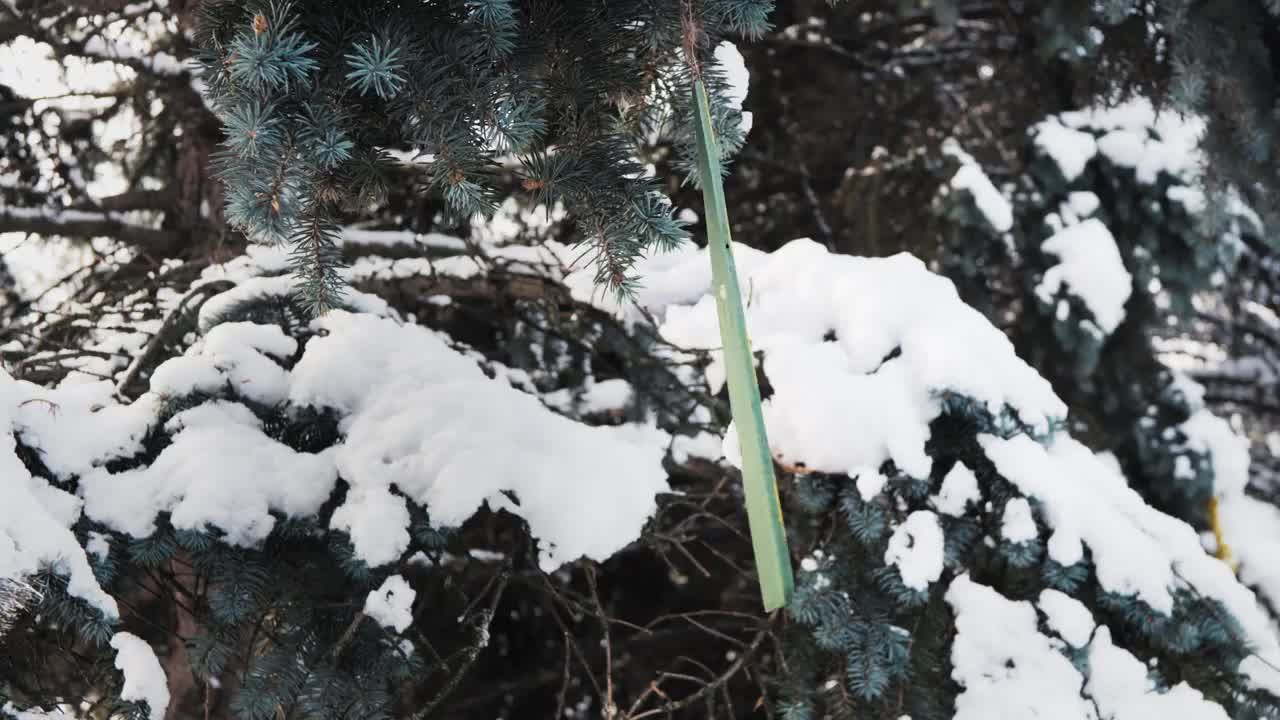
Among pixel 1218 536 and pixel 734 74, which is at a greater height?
pixel 734 74

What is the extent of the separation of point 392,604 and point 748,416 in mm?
861

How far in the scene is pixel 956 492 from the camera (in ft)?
6.25

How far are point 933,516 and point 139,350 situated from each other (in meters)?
1.83

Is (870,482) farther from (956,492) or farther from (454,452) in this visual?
(454,452)

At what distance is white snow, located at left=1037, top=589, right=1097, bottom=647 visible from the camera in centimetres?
182

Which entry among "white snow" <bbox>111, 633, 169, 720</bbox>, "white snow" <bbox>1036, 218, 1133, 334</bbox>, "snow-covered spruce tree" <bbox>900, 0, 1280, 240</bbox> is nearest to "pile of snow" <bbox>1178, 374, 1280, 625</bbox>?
"white snow" <bbox>1036, 218, 1133, 334</bbox>

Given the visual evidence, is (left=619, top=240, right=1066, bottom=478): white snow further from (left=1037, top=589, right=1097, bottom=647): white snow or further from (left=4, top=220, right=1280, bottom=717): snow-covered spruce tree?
(left=1037, top=589, right=1097, bottom=647): white snow

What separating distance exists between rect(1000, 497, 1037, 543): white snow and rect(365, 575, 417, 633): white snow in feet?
3.80

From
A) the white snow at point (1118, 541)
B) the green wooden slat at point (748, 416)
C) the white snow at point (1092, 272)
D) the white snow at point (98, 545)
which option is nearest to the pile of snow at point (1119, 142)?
the white snow at point (1092, 272)

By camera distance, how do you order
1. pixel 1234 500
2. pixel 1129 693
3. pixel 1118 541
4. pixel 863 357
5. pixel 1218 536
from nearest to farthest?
pixel 1129 693 → pixel 1118 541 → pixel 863 357 → pixel 1218 536 → pixel 1234 500

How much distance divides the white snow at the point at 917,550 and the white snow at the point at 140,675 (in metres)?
1.30

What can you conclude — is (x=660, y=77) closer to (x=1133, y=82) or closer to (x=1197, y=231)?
(x=1133, y=82)

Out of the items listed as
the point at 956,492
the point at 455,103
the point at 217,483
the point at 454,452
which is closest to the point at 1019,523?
the point at 956,492

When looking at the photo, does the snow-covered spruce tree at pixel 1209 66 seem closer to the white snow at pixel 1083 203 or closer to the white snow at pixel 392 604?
the white snow at pixel 1083 203
